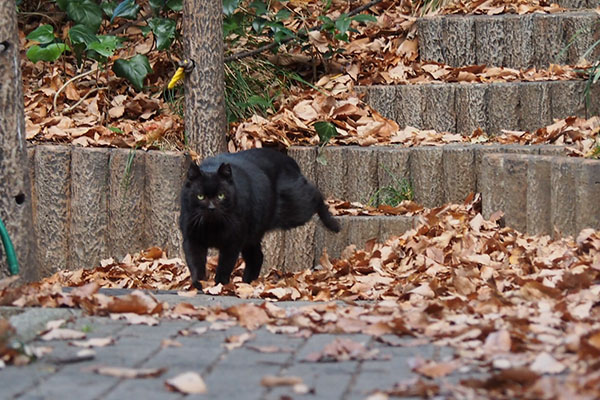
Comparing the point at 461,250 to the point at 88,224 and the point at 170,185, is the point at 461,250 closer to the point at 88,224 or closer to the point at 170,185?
the point at 170,185

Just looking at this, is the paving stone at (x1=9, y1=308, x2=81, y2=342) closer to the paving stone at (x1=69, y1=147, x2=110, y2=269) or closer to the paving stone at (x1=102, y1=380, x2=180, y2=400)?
the paving stone at (x1=102, y1=380, x2=180, y2=400)

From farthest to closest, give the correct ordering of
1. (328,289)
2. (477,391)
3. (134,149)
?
(134,149), (328,289), (477,391)

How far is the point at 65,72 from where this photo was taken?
7418mm

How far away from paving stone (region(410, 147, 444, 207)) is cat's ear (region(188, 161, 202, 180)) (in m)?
1.58

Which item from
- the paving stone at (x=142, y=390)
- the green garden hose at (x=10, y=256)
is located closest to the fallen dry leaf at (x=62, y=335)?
the paving stone at (x=142, y=390)

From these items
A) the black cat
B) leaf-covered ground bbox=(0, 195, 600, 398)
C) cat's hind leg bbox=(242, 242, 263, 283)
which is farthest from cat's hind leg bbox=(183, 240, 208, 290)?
cat's hind leg bbox=(242, 242, 263, 283)

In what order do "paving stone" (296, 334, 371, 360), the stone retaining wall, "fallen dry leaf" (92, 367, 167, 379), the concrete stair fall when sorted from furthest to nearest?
the stone retaining wall
the concrete stair
"paving stone" (296, 334, 371, 360)
"fallen dry leaf" (92, 367, 167, 379)

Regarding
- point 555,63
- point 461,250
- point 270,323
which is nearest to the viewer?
point 270,323

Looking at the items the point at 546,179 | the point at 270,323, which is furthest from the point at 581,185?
the point at 270,323

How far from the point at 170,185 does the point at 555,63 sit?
119 inches

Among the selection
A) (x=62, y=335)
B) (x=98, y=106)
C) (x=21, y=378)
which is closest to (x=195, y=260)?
(x=62, y=335)

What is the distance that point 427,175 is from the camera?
5953 millimetres

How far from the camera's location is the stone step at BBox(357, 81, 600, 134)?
6.45 m

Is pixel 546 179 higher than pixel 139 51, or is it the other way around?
pixel 139 51
